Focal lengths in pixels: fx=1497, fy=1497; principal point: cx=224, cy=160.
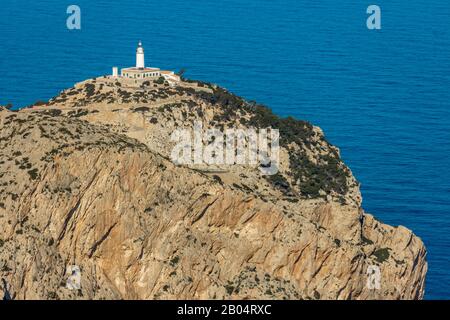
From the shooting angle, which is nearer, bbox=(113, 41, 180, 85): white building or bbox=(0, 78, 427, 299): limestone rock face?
bbox=(0, 78, 427, 299): limestone rock face

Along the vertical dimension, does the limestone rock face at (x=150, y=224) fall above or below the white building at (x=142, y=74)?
below

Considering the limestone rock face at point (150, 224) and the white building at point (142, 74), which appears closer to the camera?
the limestone rock face at point (150, 224)

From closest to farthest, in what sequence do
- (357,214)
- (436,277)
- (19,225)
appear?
(19,225) < (357,214) < (436,277)

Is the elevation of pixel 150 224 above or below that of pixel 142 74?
below

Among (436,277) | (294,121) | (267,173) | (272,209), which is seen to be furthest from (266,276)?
(436,277)

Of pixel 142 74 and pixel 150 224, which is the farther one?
pixel 142 74

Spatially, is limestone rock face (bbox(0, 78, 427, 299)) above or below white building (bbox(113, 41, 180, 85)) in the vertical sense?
below
